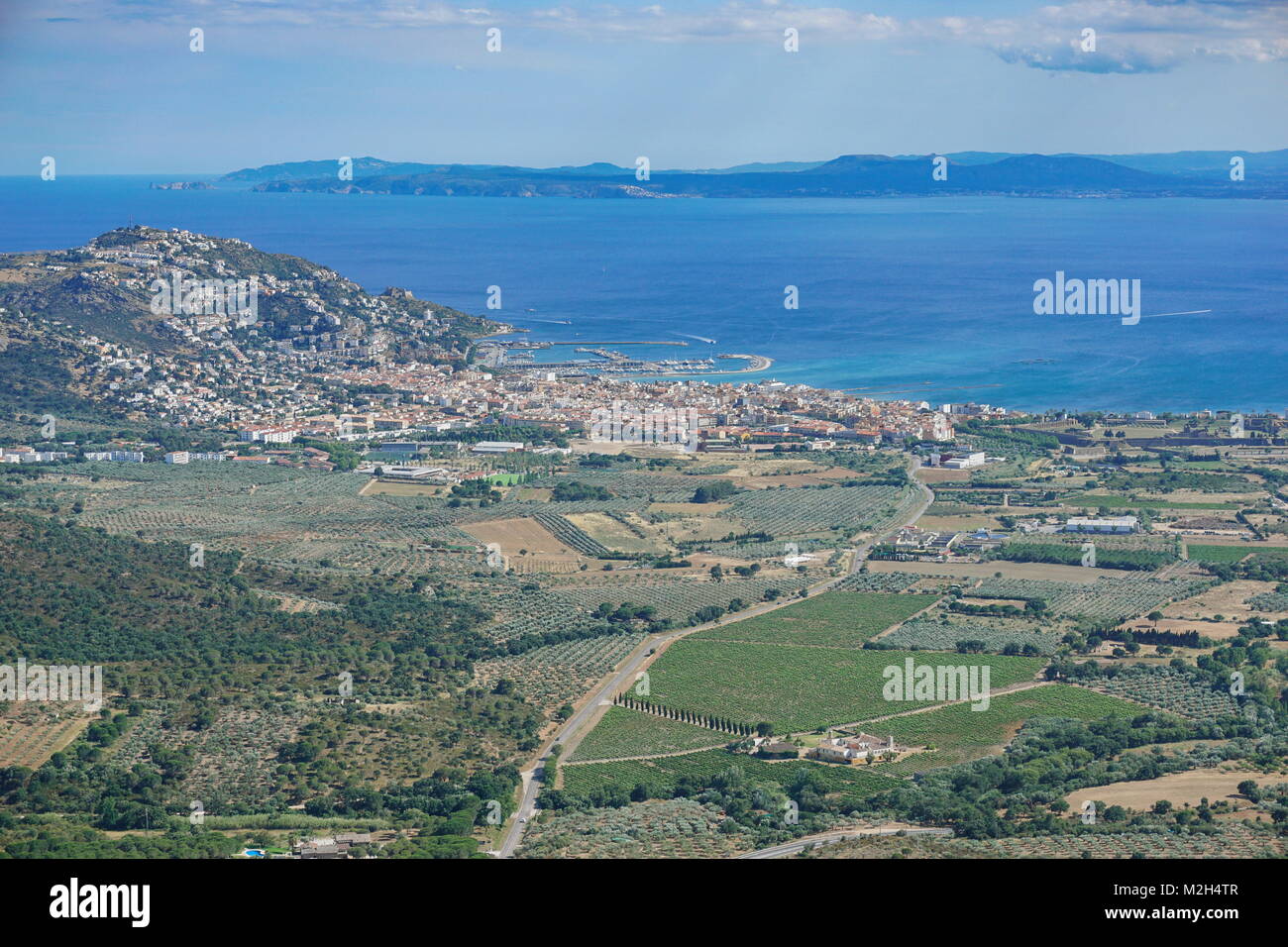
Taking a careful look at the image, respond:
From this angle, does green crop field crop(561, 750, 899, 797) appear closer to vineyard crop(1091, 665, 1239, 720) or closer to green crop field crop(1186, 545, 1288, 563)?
vineyard crop(1091, 665, 1239, 720)

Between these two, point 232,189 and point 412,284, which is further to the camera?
point 232,189

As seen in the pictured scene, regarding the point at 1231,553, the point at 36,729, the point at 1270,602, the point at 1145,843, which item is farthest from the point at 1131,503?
the point at 36,729

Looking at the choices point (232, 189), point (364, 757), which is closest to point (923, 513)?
point (364, 757)

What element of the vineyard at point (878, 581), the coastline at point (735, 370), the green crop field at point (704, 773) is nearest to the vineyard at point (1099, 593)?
the vineyard at point (878, 581)

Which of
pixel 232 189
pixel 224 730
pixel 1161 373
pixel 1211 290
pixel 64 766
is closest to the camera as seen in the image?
pixel 64 766

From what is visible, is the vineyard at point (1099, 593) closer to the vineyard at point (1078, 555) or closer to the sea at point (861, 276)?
the vineyard at point (1078, 555)

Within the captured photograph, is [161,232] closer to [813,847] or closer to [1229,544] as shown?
[1229,544]

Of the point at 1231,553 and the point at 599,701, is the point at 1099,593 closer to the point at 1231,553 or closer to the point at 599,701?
the point at 1231,553
